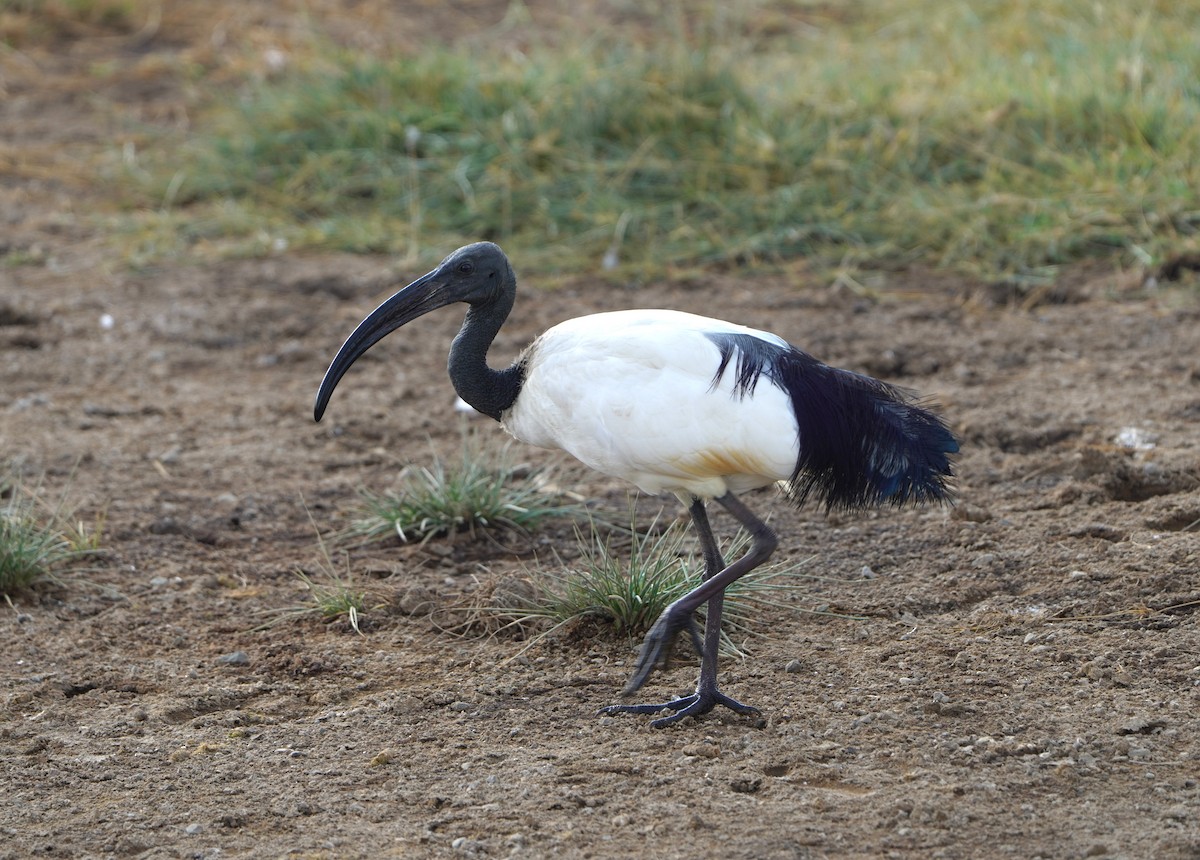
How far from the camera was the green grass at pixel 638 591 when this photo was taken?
4.44m

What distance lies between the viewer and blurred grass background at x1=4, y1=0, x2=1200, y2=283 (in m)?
7.62

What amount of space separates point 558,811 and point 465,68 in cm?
665

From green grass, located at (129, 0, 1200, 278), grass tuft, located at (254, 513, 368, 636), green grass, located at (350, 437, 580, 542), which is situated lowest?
grass tuft, located at (254, 513, 368, 636)

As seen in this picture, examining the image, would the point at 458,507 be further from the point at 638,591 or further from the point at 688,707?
the point at 688,707

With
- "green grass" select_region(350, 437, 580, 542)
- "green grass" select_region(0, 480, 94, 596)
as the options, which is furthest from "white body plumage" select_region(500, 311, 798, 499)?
"green grass" select_region(0, 480, 94, 596)

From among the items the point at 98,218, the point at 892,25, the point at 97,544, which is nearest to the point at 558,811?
the point at 97,544

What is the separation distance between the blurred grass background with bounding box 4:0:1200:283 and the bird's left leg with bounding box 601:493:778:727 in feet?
12.5

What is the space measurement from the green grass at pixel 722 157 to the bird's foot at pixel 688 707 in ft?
13.0

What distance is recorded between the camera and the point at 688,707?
13.0 ft

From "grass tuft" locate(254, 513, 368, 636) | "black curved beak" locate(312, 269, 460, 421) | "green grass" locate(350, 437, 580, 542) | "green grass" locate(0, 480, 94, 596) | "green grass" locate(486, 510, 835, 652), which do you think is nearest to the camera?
"black curved beak" locate(312, 269, 460, 421)

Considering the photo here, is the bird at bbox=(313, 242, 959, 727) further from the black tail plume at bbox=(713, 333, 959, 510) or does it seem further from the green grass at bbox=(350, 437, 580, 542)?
the green grass at bbox=(350, 437, 580, 542)

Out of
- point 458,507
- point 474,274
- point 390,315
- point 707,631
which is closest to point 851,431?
point 707,631

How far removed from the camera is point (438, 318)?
7598 millimetres

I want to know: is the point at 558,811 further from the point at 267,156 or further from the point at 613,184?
the point at 267,156
